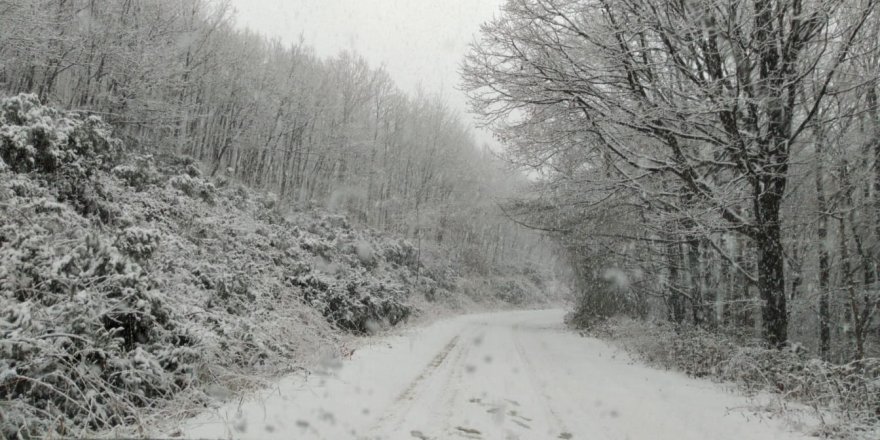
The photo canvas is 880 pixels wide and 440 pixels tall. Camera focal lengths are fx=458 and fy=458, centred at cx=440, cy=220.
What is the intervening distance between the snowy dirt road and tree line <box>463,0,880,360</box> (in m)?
2.65

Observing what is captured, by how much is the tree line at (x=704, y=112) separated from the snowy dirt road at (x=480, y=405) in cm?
265

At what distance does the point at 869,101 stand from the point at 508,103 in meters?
8.00

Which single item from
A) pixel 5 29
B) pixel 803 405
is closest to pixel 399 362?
pixel 803 405

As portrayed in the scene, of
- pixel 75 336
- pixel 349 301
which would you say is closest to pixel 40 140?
pixel 75 336

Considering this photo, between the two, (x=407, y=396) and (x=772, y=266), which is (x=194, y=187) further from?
(x=772, y=266)

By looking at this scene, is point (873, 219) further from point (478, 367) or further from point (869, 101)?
point (478, 367)

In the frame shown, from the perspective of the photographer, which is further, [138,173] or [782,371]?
[138,173]

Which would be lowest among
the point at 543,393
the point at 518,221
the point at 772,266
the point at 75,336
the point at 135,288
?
the point at 543,393

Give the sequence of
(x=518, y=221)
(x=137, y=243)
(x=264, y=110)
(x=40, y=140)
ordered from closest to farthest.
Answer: (x=137, y=243), (x=40, y=140), (x=518, y=221), (x=264, y=110)

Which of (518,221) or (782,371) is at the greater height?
(518,221)

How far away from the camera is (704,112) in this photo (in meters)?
7.08

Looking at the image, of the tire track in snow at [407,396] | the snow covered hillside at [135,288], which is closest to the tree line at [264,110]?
the snow covered hillside at [135,288]

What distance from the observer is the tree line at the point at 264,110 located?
41.0 ft

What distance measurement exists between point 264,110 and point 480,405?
20621 millimetres
